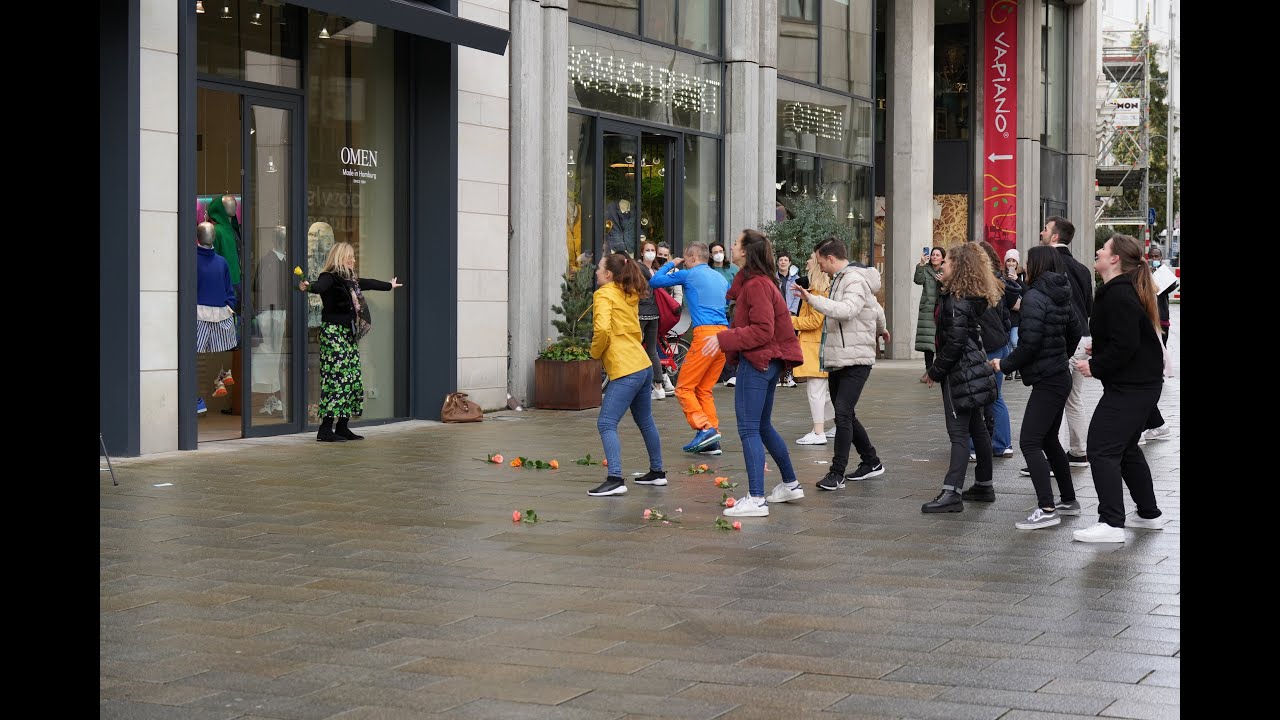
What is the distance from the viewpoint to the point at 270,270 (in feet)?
44.4

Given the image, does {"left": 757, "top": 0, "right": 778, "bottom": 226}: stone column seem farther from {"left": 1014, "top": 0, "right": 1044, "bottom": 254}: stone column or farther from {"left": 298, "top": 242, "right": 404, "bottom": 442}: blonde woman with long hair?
{"left": 1014, "top": 0, "right": 1044, "bottom": 254}: stone column

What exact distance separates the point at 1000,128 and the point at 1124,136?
32.7 metres

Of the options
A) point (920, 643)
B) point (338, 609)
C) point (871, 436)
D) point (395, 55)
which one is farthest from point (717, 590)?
point (395, 55)

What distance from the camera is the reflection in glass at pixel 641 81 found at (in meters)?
18.3

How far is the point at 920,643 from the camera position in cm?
562

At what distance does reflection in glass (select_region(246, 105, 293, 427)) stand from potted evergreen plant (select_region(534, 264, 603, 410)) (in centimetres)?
354

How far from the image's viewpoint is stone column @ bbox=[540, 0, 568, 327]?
1711cm

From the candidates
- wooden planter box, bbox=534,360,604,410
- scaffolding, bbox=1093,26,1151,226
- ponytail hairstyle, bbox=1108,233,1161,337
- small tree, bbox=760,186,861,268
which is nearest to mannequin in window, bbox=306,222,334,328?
wooden planter box, bbox=534,360,604,410

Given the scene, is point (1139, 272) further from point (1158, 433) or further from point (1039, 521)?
point (1158, 433)

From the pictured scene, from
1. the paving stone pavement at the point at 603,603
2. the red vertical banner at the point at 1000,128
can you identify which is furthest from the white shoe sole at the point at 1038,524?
the red vertical banner at the point at 1000,128

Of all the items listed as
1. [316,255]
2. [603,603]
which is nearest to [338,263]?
[316,255]

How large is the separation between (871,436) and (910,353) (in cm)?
1477

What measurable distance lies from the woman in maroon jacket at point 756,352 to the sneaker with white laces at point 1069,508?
171cm

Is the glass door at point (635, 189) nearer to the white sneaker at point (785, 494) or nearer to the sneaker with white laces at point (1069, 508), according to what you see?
the white sneaker at point (785, 494)
